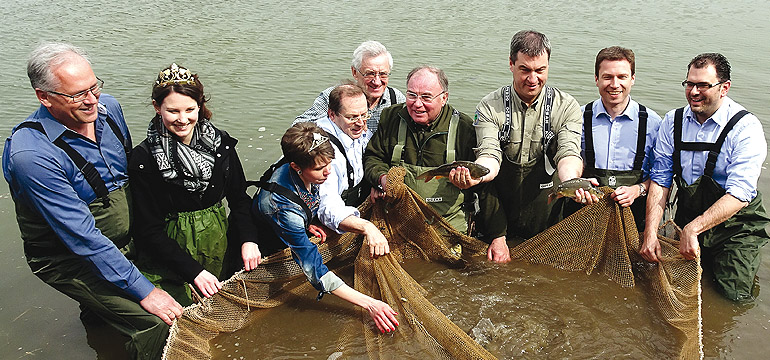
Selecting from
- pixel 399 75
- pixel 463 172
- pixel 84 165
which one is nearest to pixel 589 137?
pixel 463 172

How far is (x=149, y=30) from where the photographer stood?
54.4 ft

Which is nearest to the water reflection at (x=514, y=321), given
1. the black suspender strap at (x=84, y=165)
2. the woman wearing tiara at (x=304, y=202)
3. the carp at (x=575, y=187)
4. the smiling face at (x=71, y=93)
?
the woman wearing tiara at (x=304, y=202)

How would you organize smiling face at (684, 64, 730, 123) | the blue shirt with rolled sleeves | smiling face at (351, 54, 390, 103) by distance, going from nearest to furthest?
the blue shirt with rolled sleeves
smiling face at (684, 64, 730, 123)
smiling face at (351, 54, 390, 103)

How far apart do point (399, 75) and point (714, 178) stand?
8577mm

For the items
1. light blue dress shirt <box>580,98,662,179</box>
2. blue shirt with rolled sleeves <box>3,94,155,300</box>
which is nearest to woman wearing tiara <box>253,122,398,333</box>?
blue shirt with rolled sleeves <box>3,94,155,300</box>

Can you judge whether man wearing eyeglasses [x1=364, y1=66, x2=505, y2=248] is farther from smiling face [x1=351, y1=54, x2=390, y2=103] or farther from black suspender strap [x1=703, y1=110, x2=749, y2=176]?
black suspender strap [x1=703, y1=110, x2=749, y2=176]

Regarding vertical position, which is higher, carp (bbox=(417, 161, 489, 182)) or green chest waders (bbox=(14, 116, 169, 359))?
carp (bbox=(417, 161, 489, 182))

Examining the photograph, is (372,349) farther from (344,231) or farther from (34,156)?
(34,156)

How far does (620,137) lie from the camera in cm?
536

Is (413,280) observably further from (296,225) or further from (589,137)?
(589,137)

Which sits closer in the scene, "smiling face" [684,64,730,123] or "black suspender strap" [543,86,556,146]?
"smiling face" [684,64,730,123]

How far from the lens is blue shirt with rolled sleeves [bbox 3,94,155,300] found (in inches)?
147

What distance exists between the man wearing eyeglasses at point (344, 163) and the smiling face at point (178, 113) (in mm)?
1148

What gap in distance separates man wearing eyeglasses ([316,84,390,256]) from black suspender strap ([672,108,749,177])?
9.31 feet
